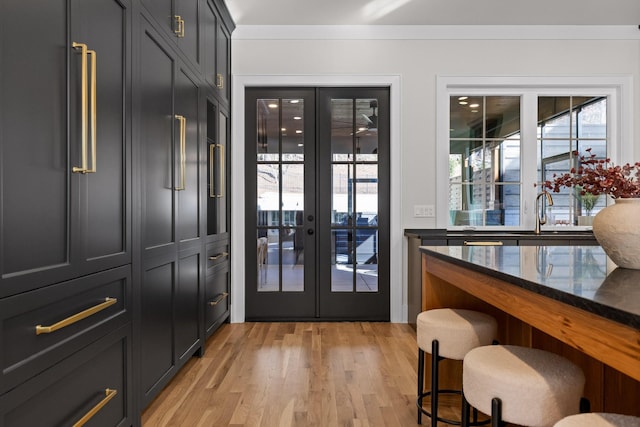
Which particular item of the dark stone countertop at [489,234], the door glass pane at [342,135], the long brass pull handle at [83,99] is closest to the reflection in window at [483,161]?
the dark stone countertop at [489,234]

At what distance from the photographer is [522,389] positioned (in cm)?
112

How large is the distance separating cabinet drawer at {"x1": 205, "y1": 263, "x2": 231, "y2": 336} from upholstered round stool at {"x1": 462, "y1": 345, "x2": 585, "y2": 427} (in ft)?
7.06

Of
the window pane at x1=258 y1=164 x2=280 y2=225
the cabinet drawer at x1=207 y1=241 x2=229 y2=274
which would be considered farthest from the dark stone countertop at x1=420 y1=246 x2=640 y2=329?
the window pane at x1=258 y1=164 x2=280 y2=225

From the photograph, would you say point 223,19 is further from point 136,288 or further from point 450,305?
point 450,305

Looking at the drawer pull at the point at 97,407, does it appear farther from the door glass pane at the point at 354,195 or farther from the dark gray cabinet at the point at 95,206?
the door glass pane at the point at 354,195

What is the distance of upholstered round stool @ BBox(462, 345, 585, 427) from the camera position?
1.11 metres

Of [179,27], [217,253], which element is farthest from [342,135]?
[179,27]

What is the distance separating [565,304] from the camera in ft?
3.17

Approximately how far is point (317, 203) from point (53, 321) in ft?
8.74

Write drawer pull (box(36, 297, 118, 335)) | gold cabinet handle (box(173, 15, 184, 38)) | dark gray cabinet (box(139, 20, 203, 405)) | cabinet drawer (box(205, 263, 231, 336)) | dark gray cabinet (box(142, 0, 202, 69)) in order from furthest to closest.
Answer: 1. cabinet drawer (box(205, 263, 231, 336))
2. gold cabinet handle (box(173, 15, 184, 38))
3. dark gray cabinet (box(142, 0, 202, 69))
4. dark gray cabinet (box(139, 20, 203, 405))
5. drawer pull (box(36, 297, 118, 335))

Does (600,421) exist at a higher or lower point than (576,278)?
lower

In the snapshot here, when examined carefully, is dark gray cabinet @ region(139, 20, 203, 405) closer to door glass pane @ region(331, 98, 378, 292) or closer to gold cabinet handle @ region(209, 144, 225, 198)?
gold cabinet handle @ region(209, 144, 225, 198)

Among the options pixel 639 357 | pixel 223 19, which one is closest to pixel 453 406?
pixel 639 357

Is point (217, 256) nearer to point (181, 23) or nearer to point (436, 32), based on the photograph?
point (181, 23)
